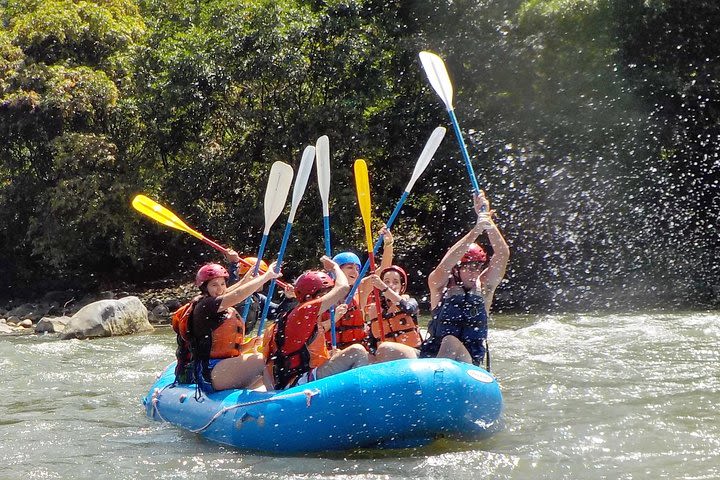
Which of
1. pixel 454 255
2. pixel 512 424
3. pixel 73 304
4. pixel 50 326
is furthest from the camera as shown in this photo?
pixel 73 304

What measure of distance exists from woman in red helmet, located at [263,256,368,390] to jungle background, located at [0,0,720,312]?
7.96m

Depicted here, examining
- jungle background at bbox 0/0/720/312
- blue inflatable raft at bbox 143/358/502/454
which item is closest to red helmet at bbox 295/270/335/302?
blue inflatable raft at bbox 143/358/502/454

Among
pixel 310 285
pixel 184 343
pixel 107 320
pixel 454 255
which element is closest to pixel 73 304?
pixel 107 320

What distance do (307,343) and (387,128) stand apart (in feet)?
32.2

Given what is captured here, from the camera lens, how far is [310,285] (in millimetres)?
5430

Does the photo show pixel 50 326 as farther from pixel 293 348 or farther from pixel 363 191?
pixel 293 348

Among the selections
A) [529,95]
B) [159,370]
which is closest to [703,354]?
[159,370]

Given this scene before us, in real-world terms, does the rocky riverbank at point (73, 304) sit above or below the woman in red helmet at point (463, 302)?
below

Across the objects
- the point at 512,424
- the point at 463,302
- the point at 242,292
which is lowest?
the point at 512,424

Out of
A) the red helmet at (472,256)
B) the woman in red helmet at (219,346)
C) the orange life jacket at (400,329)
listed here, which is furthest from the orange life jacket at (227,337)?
the red helmet at (472,256)

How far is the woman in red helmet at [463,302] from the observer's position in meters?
5.46

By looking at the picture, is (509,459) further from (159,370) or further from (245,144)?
(245,144)

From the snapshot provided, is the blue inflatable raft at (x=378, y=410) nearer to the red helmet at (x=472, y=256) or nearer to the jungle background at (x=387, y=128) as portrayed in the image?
the red helmet at (x=472, y=256)

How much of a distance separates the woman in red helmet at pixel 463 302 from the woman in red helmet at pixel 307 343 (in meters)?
0.47
